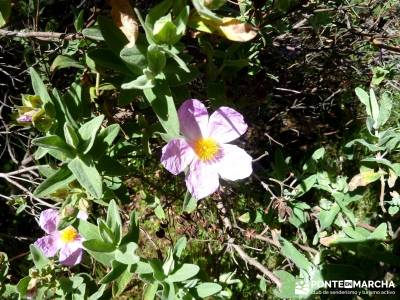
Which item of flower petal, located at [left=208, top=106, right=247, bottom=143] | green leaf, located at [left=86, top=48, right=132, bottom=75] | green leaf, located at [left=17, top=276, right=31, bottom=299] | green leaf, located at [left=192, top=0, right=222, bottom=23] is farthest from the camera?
green leaf, located at [left=17, top=276, right=31, bottom=299]

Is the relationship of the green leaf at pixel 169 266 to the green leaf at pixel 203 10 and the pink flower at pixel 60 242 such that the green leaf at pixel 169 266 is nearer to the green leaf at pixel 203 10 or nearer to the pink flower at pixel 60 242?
the pink flower at pixel 60 242

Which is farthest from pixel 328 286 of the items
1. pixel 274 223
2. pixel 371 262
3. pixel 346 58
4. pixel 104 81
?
pixel 346 58

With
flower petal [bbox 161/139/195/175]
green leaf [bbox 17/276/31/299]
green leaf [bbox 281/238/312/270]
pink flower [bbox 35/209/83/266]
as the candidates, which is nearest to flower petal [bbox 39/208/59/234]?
pink flower [bbox 35/209/83/266]

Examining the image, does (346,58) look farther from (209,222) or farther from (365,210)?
(209,222)

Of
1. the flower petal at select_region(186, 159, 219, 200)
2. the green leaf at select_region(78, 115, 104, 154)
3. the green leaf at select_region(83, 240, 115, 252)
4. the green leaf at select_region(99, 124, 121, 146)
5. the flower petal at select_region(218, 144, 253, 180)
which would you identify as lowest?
the green leaf at select_region(83, 240, 115, 252)

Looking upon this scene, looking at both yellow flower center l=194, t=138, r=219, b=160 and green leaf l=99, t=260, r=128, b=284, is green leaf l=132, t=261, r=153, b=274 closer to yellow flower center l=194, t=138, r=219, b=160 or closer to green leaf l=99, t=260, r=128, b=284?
green leaf l=99, t=260, r=128, b=284

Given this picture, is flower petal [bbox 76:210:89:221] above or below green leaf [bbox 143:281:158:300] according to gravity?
above

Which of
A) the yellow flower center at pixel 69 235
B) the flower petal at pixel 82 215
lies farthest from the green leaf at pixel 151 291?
the yellow flower center at pixel 69 235
